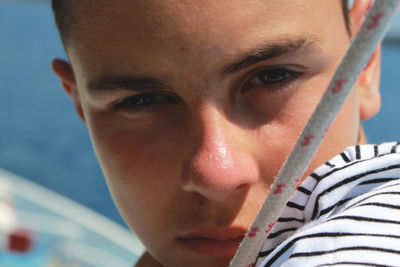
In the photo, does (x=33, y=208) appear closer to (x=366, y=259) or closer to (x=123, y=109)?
(x=123, y=109)

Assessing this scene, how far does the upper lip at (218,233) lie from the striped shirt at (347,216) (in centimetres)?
9

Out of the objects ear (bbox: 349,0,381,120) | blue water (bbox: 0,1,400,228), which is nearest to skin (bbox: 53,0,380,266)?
ear (bbox: 349,0,381,120)

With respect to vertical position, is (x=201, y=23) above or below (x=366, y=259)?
above

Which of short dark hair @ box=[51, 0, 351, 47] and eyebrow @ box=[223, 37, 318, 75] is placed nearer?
eyebrow @ box=[223, 37, 318, 75]

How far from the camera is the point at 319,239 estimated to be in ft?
1.26

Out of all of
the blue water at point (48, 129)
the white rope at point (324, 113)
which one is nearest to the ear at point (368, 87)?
the white rope at point (324, 113)

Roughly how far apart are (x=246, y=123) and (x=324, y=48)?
5.0 inches

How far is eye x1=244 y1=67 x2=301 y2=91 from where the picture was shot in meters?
0.57

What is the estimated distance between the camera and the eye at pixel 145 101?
604 millimetres

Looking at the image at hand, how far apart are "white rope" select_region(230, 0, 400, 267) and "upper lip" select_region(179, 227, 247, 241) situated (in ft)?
0.48

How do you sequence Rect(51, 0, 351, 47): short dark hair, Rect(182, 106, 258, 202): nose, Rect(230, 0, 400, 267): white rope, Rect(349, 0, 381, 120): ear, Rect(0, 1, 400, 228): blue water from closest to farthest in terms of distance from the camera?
Rect(230, 0, 400, 267): white rope
Rect(182, 106, 258, 202): nose
Rect(51, 0, 351, 47): short dark hair
Rect(349, 0, 381, 120): ear
Rect(0, 1, 400, 228): blue water

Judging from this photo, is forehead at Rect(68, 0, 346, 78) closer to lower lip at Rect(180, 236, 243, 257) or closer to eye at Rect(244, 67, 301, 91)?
eye at Rect(244, 67, 301, 91)

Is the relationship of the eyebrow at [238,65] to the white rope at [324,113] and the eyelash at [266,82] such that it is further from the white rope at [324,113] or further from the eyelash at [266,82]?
the white rope at [324,113]

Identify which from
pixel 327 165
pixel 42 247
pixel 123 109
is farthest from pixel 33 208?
pixel 327 165
